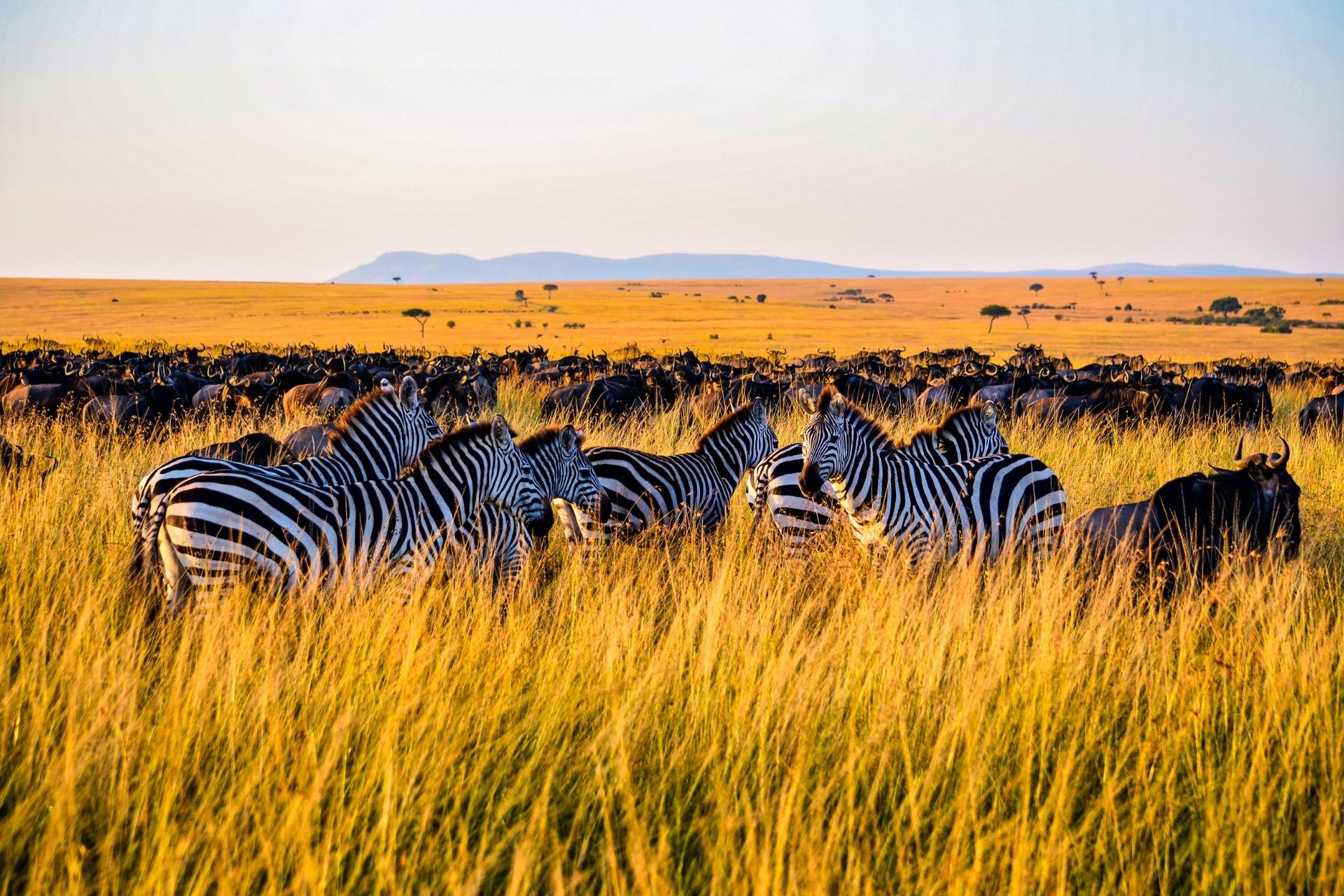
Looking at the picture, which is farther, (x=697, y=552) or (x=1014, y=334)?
(x=1014, y=334)

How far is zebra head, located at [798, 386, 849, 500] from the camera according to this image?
6.27 metres

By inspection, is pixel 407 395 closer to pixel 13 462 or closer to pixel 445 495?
pixel 445 495

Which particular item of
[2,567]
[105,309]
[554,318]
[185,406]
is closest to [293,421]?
[185,406]

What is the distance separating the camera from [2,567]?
19.1ft

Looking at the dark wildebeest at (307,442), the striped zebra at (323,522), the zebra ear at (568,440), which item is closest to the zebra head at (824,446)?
the zebra ear at (568,440)

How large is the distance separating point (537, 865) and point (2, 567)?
477cm

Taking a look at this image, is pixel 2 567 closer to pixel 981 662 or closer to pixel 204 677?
pixel 204 677

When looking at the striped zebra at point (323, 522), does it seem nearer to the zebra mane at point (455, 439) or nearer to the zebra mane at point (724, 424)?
the zebra mane at point (455, 439)

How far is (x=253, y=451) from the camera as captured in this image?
8.50 m

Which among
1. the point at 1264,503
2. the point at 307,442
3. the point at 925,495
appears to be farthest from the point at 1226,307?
the point at 307,442

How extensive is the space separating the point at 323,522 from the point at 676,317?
84237 mm

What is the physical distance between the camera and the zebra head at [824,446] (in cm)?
627

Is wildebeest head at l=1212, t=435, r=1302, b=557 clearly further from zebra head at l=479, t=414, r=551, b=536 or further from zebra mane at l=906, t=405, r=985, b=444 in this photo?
zebra head at l=479, t=414, r=551, b=536

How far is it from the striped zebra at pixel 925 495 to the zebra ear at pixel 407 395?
3205 mm
